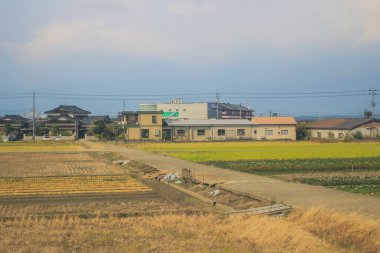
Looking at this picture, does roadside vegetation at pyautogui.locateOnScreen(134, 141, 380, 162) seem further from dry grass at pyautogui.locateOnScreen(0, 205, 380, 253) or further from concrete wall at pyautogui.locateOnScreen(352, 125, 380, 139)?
dry grass at pyautogui.locateOnScreen(0, 205, 380, 253)

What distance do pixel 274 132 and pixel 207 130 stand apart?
1117 centimetres

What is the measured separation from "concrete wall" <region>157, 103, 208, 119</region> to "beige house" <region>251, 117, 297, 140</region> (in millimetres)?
26124

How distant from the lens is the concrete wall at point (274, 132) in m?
75.3

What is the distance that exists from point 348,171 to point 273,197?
514 inches

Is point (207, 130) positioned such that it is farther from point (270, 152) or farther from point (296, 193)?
point (296, 193)

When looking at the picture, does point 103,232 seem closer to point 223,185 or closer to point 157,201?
point 157,201

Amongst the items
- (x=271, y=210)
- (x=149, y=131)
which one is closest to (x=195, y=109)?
(x=149, y=131)

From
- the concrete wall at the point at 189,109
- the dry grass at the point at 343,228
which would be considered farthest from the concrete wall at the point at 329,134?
the dry grass at the point at 343,228

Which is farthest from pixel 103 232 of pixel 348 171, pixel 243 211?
pixel 348 171

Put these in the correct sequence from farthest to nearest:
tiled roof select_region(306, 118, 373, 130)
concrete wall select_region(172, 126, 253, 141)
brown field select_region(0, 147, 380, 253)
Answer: concrete wall select_region(172, 126, 253, 141) < tiled roof select_region(306, 118, 373, 130) < brown field select_region(0, 147, 380, 253)

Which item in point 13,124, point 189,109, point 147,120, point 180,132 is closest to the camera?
point 147,120

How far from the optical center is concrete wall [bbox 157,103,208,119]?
101000mm

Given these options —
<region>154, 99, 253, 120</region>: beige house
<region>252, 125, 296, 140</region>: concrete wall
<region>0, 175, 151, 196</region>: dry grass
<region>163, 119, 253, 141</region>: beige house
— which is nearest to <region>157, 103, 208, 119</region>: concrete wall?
<region>154, 99, 253, 120</region>: beige house

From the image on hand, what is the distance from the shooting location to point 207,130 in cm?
7444
